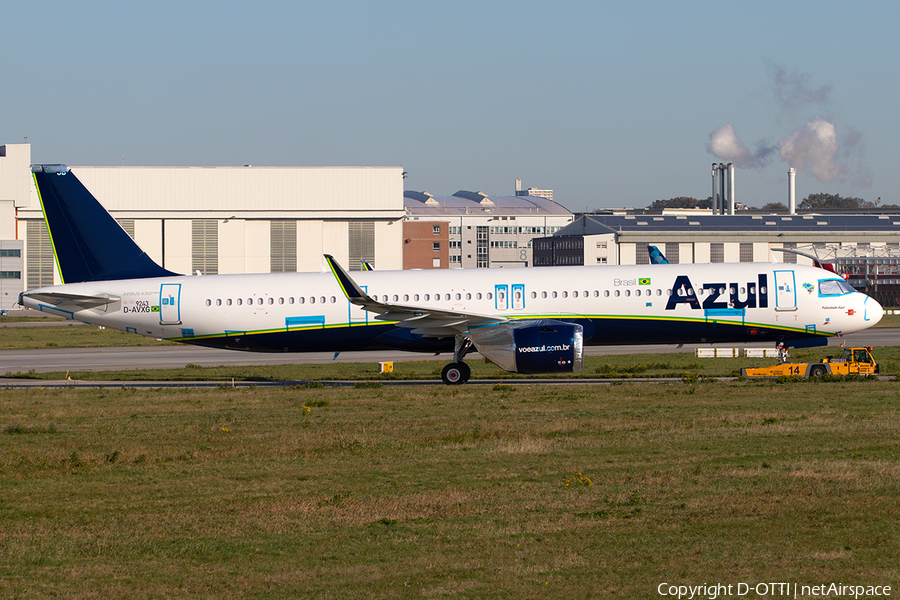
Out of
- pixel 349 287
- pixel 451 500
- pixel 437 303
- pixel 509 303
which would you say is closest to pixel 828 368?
pixel 509 303

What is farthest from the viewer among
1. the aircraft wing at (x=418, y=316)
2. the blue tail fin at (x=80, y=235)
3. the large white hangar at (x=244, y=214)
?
the large white hangar at (x=244, y=214)

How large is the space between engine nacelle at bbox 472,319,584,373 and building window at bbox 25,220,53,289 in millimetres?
102509

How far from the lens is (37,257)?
397 ft

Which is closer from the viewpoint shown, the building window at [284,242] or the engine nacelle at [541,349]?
the engine nacelle at [541,349]

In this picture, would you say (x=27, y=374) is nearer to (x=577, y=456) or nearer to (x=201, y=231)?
(x=577, y=456)

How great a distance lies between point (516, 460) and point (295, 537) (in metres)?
6.55

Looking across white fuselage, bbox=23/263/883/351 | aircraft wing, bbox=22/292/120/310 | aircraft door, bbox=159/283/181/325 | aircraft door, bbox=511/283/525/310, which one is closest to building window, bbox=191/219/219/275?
white fuselage, bbox=23/263/883/351

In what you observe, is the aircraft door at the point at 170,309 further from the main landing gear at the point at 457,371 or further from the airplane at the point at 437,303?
the main landing gear at the point at 457,371

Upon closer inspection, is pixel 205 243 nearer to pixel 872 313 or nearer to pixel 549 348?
pixel 549 348

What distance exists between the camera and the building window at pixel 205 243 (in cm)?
11819

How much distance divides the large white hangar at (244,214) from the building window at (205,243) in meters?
0.12

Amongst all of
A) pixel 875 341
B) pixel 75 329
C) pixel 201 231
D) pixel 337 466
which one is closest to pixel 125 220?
pixel 201 231

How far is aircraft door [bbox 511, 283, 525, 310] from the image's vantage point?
33.5 m

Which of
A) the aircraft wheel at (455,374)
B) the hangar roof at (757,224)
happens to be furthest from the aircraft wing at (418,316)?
the hangar roof at (757,224)
